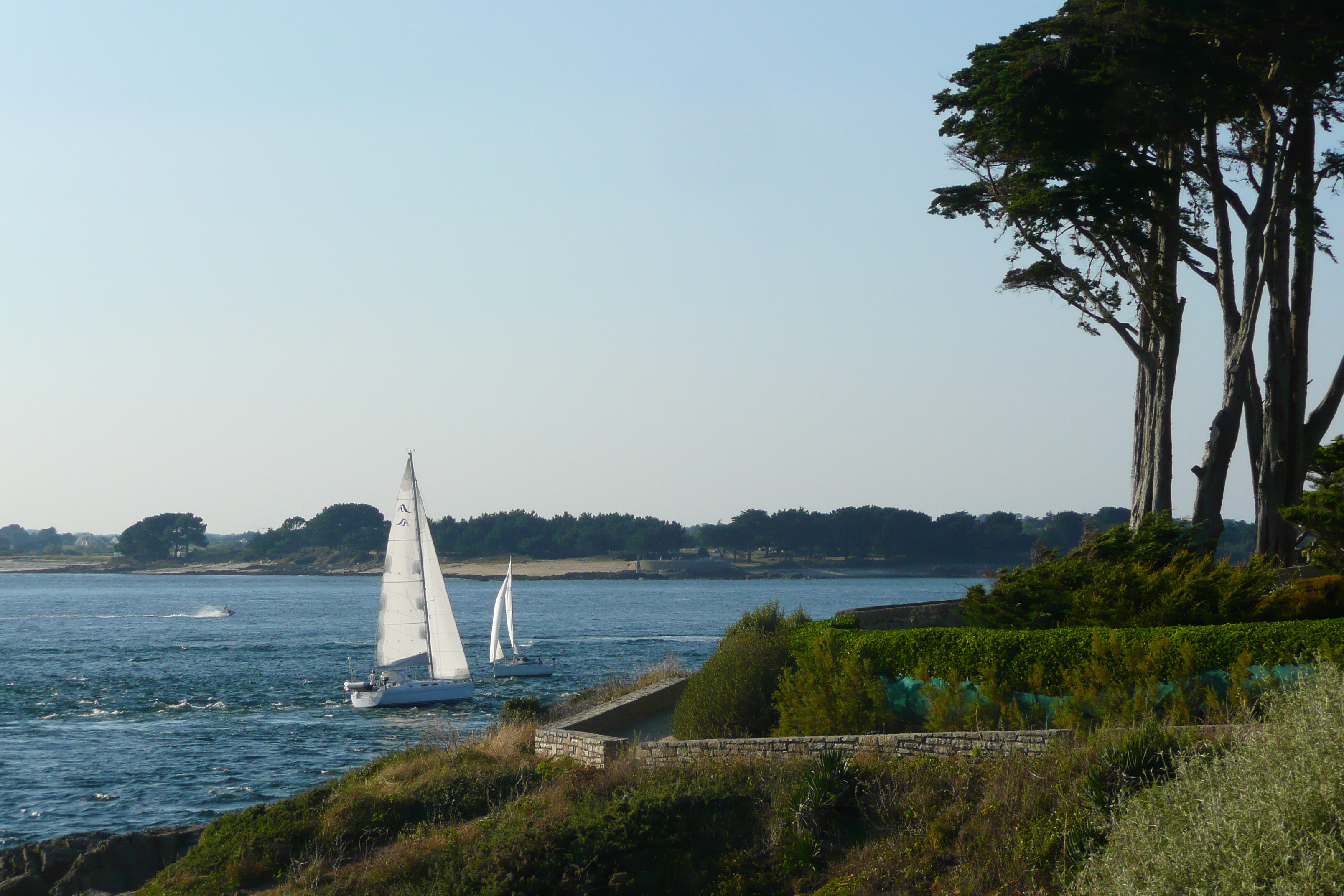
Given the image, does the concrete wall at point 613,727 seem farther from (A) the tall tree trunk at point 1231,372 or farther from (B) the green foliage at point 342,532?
(B) the green foliage at point 342,532

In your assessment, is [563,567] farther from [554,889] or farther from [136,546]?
[554,889]

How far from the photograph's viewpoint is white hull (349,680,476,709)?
1649 inches

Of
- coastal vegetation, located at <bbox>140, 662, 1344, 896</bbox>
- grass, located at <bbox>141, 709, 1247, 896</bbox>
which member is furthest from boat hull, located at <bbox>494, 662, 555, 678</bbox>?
grass, located at <bbox>141, 709, 1247, 896</bbox>

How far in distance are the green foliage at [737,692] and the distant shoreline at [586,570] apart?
142665 mm

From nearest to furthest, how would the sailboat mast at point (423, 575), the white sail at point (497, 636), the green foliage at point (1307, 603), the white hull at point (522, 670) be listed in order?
the green foliage at point (1307, 603) → the sailboat mast at point (423, 575) → the white sail at point (497, 636) → the white hull at point (522, 670)

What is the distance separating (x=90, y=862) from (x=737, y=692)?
1018 centimetres

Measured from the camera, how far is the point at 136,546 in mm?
186500

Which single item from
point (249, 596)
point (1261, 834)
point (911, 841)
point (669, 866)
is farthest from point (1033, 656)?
point (249, 596)

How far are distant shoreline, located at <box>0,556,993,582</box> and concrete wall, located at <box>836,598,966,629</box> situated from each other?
137 metres

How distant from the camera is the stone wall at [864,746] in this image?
1204 cm

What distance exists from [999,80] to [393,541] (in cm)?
2567

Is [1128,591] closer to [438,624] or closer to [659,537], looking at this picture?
[438,624]

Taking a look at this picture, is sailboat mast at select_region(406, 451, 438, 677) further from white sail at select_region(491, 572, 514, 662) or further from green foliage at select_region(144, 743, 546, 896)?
green foliage at select_region(144, 743, 546, 896)

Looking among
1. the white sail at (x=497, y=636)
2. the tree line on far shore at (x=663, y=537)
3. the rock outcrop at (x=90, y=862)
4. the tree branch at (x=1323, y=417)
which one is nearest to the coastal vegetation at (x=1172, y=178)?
the tree branch at (x=1323, y=417)
